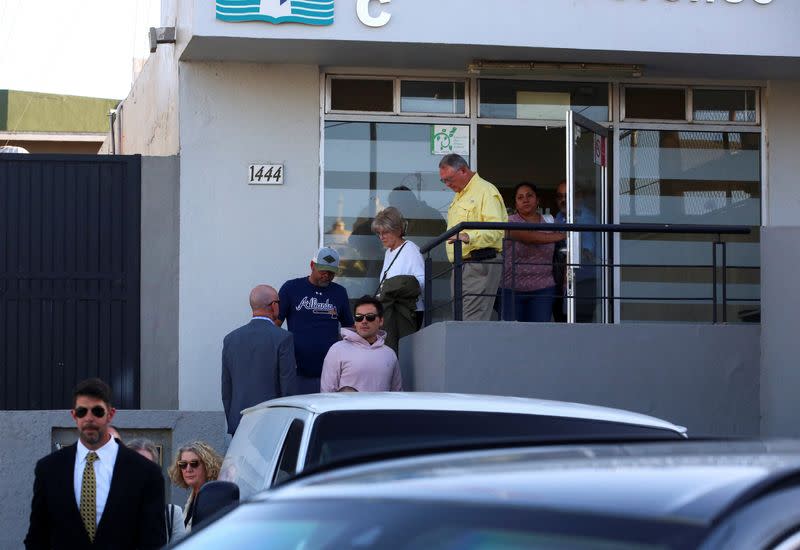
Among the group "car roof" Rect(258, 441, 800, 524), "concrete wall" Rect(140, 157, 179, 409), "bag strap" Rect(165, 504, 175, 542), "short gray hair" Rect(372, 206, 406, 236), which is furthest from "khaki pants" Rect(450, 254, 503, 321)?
"car roof" Rect(258, 441, 800, 524)

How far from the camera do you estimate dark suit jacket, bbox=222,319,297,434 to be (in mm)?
10648

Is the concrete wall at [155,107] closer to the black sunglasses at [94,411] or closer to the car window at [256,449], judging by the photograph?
the car window at [256,449]

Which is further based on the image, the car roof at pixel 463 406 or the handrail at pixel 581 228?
the handrail at pixel 581 228

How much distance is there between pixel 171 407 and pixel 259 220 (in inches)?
73.1

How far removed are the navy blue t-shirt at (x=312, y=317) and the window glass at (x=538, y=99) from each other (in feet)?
9.15

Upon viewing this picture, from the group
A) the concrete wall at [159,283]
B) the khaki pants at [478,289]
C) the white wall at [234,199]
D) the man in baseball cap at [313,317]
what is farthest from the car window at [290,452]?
the concrete wall at [159,283]

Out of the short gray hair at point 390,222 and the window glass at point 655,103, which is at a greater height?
the window glass at point 655,103

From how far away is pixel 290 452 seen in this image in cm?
625

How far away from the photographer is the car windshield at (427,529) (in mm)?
2420

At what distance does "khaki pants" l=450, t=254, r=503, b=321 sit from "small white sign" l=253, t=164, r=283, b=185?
8.04ft

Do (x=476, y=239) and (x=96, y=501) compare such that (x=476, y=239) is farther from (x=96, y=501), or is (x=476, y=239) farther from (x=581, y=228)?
(x=96, y=501)

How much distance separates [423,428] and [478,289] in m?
5.47

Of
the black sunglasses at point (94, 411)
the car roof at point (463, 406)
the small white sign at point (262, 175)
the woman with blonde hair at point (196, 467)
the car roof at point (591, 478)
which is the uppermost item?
the small white sign at point (262, 175)

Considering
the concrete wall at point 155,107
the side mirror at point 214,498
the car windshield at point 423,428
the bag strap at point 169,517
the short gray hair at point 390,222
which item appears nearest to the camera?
the side mirror at point 214,498
